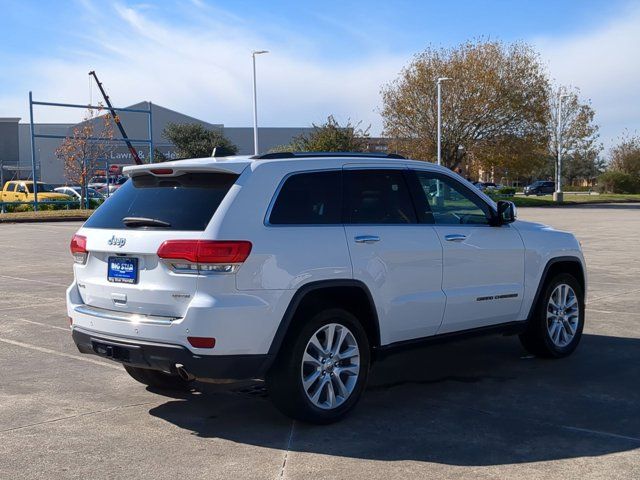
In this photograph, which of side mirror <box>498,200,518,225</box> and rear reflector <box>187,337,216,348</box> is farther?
side mirror <box>498,200,518,225</box>

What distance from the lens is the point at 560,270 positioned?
7.44m

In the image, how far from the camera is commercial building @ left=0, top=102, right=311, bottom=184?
6575 cm

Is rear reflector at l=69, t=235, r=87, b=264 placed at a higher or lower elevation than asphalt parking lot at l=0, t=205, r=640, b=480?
higher

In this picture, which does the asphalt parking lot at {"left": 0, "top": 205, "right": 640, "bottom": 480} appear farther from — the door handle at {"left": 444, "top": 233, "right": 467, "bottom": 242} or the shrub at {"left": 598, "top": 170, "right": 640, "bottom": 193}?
the shrub at {"left": 598, "top": 170, "right": 640, "bottom": 193}

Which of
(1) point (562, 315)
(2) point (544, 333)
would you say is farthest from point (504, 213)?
(1) point (562, 315)

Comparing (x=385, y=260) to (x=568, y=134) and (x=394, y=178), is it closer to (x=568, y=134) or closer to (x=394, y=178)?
(x=394, y=178)

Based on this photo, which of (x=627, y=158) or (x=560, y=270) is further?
(x=627, y=158)

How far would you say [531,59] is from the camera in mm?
49906

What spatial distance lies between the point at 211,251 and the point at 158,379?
1930mm

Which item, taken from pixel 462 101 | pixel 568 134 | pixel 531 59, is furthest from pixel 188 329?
pixel 568 134

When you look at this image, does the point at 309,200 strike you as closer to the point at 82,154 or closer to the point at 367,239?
the point at 367,239

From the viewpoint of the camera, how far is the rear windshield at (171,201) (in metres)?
5.12

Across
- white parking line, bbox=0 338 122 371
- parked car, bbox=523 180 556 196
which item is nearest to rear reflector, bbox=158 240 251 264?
white parking line, bbox=0 338 122 371

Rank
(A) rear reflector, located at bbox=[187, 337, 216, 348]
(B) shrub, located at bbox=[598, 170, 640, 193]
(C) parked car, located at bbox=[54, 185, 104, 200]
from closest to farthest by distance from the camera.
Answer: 1. (A) rear reflector, located at bbox=[187, 337, 216, 348]
2. (C) parked car, located at bbox=[54, 185, 104, 200]
3. (B) shrub, located at bbox=[598, 170, 640, 193]
